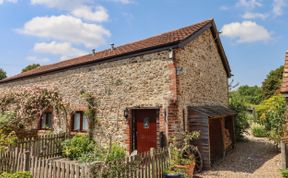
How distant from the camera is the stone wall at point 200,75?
9859 millimetres

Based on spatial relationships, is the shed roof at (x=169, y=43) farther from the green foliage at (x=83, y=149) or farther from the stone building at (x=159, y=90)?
the green foliage at (x=83, y=149)

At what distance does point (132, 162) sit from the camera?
627 cm

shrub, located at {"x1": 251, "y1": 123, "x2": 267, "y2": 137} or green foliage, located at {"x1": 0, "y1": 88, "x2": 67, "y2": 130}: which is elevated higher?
green foliage, located at {"x1": 0, "y1": 88, "x2": 67, "y2": 130}

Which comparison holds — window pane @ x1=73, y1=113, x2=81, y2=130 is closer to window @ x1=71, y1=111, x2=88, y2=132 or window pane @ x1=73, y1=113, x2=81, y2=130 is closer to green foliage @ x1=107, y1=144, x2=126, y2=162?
window @ x1=71, y1=111, x2=88, y2=132

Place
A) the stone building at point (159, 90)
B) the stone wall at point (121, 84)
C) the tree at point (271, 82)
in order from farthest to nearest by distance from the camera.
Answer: the tree at point (271, 82), the stone wall at point (121, 84), the stone building at point (159, 90)

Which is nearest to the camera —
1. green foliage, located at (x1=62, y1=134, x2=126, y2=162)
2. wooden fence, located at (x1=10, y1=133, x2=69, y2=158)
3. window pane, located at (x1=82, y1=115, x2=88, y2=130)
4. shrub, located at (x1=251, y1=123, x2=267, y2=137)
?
wooden fence, located at (x1=10, y1=133, x2=69, y2=158)

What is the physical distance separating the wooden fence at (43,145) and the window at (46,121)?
3940mm

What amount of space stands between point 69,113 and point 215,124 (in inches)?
336

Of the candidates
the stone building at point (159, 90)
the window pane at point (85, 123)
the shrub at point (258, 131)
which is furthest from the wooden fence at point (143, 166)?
the shrub at point (258, 131)

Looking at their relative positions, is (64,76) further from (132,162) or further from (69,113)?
(132,162)

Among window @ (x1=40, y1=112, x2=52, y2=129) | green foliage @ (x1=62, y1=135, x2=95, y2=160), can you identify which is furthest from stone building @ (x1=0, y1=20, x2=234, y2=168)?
green foliage @ (x1=62, y1=135, x2=95, y2=160)

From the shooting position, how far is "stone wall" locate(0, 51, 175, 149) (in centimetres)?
977

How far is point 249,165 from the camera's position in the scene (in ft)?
32.4

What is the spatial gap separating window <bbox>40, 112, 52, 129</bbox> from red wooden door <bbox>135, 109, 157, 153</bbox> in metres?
7.77
